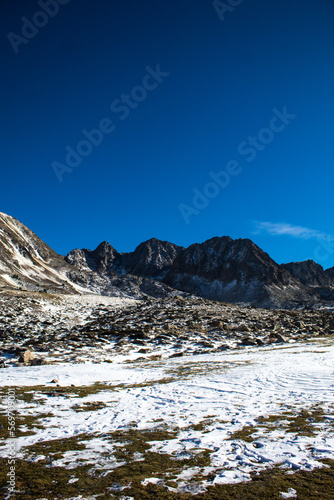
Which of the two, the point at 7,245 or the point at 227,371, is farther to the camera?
the point at 7,245

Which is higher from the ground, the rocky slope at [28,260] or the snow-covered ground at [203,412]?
the rocky slope at [28,260]

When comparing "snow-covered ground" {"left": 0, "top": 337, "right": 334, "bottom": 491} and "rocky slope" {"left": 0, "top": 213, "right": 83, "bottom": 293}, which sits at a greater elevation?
"rocky slope" {"left": 0, "top": 213, "right": 83, "bottom": 293}

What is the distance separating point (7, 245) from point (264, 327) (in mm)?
112100

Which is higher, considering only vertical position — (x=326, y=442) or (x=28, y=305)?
(x=28, y=305)

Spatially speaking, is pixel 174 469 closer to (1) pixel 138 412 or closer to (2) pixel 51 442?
(2) pixel 51 442

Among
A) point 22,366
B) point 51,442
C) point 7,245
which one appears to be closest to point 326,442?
point 51,442

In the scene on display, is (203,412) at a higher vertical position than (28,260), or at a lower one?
lower

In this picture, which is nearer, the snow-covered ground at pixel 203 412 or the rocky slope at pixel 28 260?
the snow-covered ground at pixel 203 412

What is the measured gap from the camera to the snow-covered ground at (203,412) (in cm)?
548

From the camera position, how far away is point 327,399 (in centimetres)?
964

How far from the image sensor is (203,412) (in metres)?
8.73

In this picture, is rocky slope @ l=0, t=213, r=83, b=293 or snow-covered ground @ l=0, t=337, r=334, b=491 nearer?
snow-covered ground @ l=0, t=337, r=334, b=491

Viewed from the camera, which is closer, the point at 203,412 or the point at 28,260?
the point at 203,412

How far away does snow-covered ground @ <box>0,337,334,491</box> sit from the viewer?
18.0 ft
